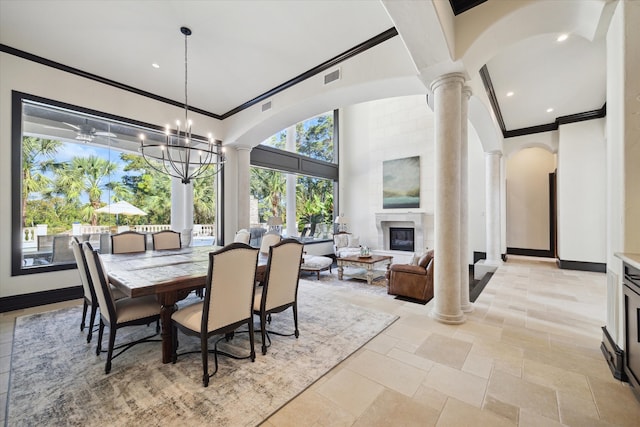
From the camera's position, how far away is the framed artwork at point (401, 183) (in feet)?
25.8

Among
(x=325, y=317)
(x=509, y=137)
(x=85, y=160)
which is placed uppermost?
(x=509, y=137)

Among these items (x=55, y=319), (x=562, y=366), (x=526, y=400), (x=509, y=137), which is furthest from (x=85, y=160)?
(x=509, y=137)

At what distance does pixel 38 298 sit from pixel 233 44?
15.2ft

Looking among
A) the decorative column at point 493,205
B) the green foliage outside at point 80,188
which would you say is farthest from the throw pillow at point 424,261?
the green foliage outside at point 80,188

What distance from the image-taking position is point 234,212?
613 cm

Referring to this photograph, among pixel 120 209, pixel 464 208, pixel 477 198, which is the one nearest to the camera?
pixel 464 208

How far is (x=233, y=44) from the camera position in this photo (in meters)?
3.61

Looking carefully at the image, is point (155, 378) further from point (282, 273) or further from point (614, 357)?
point (614, 357)

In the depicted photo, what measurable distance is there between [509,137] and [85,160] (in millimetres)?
9641

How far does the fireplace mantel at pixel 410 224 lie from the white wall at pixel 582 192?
9.46 ft

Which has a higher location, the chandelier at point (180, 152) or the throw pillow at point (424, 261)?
the chandelier at point (180, 152)

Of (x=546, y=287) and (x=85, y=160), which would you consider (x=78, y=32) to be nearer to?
(x=85, y=160)

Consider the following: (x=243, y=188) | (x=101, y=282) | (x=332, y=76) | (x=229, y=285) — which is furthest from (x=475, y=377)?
(x=243, y=188)

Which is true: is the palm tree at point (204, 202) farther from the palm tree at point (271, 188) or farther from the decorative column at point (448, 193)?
the decorative column at point (448, 193)
